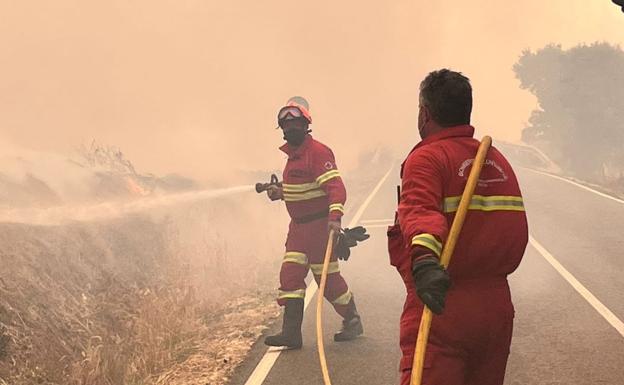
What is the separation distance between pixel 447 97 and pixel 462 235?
581mm

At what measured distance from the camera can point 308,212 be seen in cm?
599

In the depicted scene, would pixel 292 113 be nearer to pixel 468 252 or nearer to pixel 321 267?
pixel 321 267

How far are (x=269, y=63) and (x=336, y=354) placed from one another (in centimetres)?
3834

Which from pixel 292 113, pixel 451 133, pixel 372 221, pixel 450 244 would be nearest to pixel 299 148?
pixel 292 113

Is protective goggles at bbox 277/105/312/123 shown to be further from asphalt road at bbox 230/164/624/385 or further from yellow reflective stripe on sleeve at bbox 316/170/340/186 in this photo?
asphalt road at bbox 230/164/624/385

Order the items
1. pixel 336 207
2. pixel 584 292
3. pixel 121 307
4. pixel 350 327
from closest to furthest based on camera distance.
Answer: pixel 336 207, pixel 350 327, pixel 121 307, pixel 584 292

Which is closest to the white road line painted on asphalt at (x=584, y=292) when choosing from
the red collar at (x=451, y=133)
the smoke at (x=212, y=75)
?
the red collar at (x=451, y=133)

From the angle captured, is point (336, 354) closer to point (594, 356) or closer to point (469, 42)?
point (594, 356)

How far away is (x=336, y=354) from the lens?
5.76 m

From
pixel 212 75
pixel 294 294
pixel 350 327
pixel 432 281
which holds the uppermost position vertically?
pixel 212 75

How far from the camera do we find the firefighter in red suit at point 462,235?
8.78ft

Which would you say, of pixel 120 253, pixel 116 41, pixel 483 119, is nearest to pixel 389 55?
A: pixel 483 119

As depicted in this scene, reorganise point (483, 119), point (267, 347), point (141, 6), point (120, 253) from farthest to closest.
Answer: point (483, 119), point (141, 6), point (120, 253), point (267, 347)

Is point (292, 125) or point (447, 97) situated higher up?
point (447, 97)
